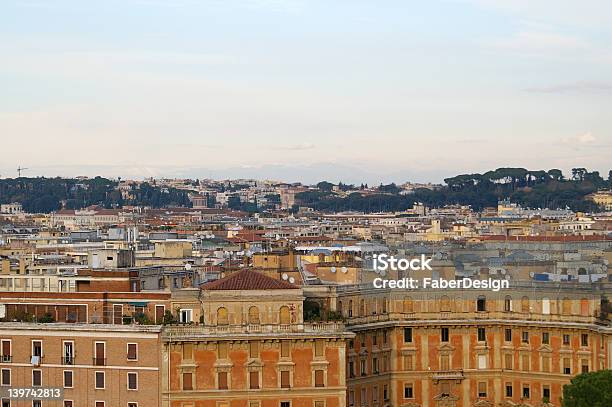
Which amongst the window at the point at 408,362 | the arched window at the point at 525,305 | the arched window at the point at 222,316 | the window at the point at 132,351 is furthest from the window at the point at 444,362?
the window at the point at 132,351

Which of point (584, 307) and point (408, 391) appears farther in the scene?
point (408, 391)

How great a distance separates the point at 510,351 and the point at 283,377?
41.6ft

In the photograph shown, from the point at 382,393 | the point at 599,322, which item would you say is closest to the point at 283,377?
the point at 382,393

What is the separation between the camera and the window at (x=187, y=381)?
72.9 metres

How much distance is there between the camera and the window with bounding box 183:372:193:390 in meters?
72.9

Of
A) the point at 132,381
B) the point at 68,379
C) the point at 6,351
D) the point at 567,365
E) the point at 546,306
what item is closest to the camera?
the point at 132,381

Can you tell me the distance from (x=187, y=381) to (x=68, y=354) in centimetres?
492

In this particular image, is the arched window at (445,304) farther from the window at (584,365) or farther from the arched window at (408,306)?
the window at (584,365)

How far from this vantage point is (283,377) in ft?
241

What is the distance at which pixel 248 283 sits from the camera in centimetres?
7419

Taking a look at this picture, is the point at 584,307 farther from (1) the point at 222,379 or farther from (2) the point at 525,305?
(1) the point at 222,379

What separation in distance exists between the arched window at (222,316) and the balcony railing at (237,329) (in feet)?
1.50

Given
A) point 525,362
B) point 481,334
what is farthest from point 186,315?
point 525,362

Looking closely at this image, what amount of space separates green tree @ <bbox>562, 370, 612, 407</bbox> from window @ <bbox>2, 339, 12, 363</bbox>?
72.4 feet
